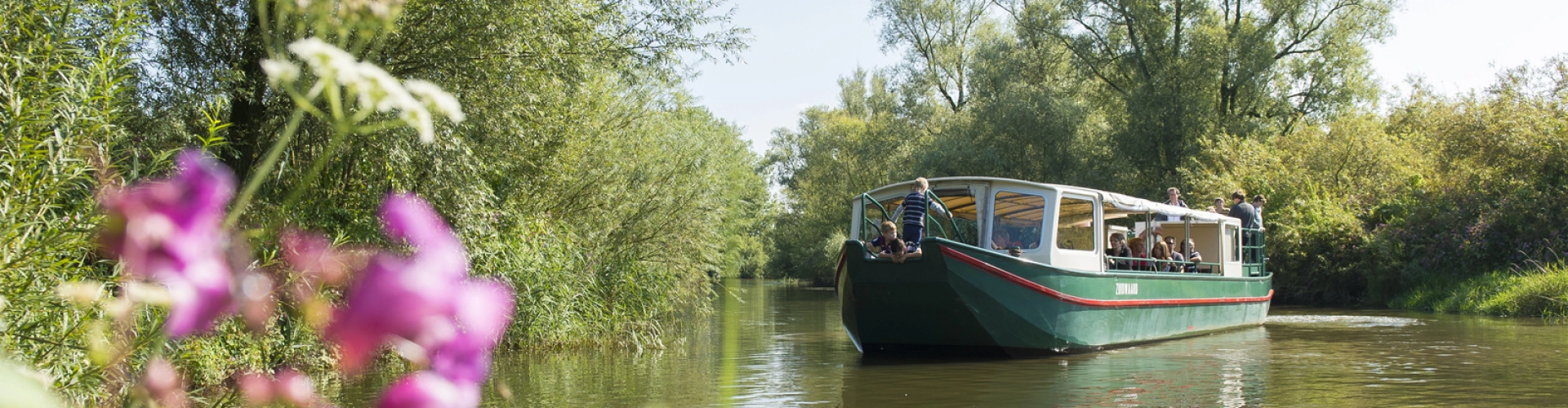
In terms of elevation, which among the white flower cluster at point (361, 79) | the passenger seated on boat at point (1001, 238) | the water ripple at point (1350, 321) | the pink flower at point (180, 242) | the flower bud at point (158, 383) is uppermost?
the passenger seated on boat at point (1001, 238)

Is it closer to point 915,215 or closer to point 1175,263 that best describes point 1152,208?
point 1175,263

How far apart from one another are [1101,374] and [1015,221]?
3.02m

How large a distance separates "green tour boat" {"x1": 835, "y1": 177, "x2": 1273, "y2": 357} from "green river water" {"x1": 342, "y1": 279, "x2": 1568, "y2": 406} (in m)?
0.33

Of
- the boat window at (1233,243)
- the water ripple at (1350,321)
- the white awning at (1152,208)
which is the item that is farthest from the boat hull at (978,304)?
the water ripple at (1350,321)

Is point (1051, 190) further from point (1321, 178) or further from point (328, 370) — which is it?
point (1321, 178)

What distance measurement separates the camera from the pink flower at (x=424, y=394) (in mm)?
698

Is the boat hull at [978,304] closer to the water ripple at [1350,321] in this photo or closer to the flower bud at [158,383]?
the water ripple at [1350,321]

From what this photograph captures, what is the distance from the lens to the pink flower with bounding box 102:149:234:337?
650mm

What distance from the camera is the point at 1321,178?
29.8 metres

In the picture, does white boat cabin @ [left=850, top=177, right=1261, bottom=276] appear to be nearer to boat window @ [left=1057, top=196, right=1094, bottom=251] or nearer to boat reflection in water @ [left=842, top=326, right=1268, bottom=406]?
boat window @ [left=1057, top=196, right=1094, bottom=251]

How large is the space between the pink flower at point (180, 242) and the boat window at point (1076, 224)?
45.1 ft

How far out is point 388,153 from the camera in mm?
9672

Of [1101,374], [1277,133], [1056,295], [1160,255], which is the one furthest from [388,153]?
[1277,133]

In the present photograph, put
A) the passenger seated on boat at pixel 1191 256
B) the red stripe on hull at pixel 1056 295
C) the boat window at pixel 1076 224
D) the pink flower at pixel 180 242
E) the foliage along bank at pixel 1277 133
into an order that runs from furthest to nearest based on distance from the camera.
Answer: the foliage along bank at pixel 1277 133
the passenger seated on boat at pixel 1191 256
the boat window at pixel 1076 224
the red stripe on hull at pixel 1056 295
the pink flower at pixel 180 242
